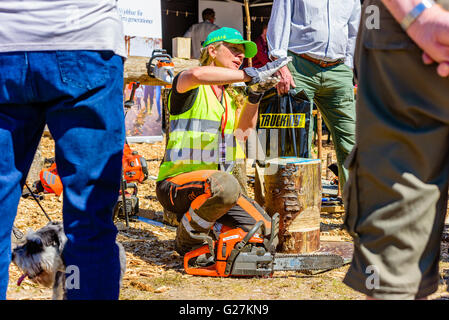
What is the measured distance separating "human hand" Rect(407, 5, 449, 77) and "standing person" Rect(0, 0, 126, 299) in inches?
43.0

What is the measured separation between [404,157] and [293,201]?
2547mm

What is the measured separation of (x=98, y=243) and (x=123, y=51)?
762mm

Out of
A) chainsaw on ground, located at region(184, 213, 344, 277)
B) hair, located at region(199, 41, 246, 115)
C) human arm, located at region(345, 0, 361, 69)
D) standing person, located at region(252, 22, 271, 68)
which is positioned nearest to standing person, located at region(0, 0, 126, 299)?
chainsaw on ground, located at region(184, 213, 344, 277)

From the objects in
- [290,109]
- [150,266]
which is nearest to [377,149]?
[150,266]

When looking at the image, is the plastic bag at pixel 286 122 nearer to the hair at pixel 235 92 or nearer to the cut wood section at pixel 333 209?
the hair at pixel 235 92

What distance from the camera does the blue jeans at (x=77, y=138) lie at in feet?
6.08

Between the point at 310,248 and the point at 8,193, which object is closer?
the point at 8,193

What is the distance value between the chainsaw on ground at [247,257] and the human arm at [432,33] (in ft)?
7.06

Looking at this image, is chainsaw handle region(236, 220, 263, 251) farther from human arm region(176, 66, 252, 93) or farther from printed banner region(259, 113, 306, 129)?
printed banner region(259, 113, 306, 129)

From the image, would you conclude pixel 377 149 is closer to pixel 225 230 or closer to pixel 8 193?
pixel 8 193

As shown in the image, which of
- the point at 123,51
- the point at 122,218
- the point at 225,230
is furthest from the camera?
the point at 122,218

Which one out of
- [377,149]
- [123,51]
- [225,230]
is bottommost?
[225,230]

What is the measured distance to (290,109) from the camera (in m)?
4.48

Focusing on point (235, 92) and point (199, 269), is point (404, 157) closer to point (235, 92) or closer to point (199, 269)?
point (199, 269)
